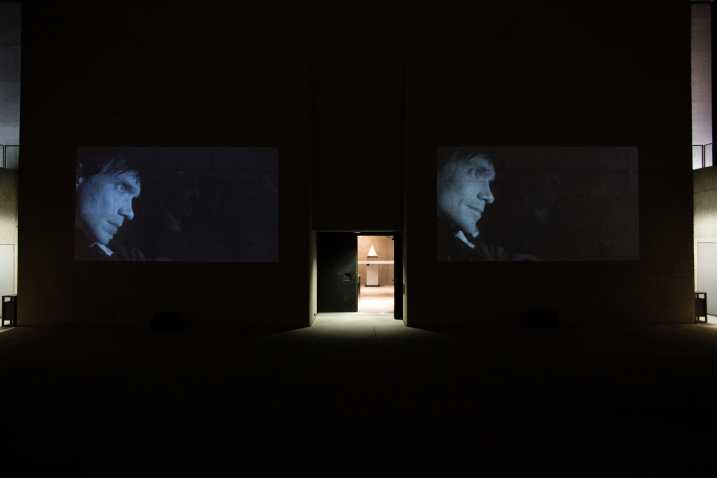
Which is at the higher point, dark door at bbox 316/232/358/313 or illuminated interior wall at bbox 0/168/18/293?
illuminated interior wall at bbox 0/168/18/293

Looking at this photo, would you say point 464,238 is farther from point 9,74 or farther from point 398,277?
point 9,74

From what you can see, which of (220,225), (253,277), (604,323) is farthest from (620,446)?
(220,225)

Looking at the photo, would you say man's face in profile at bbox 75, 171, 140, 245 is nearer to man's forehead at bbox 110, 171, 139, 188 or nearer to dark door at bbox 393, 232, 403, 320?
man's forehead at bbox 110, 171, 139, 188

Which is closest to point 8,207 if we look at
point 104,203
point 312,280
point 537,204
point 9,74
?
point 104,203

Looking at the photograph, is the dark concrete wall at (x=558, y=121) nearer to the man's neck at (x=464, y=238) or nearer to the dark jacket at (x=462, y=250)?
the dark jacket at (x=462, y=250)

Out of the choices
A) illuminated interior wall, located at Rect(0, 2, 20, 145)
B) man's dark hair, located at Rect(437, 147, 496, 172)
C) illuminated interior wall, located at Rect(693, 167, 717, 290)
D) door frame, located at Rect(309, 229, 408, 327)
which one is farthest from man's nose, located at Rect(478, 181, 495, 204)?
illuminated interior wall, located at Rect(0, 2, 20, 145)

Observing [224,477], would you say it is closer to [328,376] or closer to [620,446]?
[328,376]

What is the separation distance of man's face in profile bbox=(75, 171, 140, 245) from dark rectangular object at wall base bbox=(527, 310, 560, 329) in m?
11.9

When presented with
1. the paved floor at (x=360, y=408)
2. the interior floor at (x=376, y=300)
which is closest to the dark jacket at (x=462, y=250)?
the paved floor at (x=360, y=408)

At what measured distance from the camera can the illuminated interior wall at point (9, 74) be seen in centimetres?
1195

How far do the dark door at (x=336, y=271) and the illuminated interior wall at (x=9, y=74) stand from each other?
10948 millimetres

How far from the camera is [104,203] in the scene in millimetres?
10289

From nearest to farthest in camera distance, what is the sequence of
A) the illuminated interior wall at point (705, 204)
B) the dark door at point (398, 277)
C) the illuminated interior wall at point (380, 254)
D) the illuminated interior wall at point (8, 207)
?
1. the illuminated interior wall at point (8, 207)
2. the illuminated interior wall at point (705, 204)
3. the dark door at point (398, 277)
4. the illuminated interior wall at point (380, 254)

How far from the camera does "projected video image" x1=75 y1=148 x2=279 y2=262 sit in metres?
10.3
